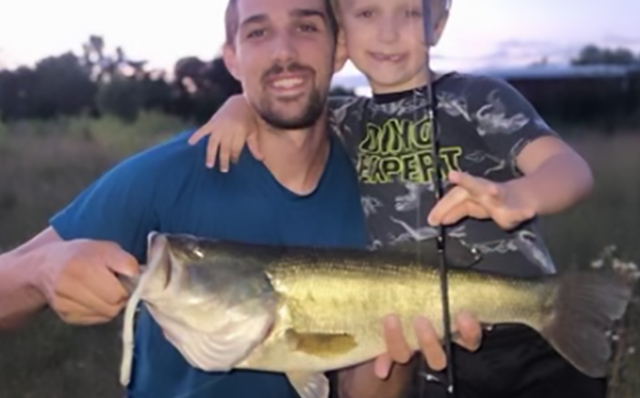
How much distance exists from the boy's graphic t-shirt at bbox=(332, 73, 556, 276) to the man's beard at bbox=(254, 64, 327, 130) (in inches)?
8.9

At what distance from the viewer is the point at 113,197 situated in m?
4.30

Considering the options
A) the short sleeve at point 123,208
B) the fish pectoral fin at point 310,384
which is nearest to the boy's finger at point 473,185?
the fish pectoral fin at point 310,384

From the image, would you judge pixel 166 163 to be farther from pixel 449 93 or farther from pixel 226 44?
pixel 449 93

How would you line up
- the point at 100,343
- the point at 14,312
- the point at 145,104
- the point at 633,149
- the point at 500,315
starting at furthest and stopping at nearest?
the point at 145,104, the point at 633,149, the point at 100,343, the point at 14,312, the point at 500,315

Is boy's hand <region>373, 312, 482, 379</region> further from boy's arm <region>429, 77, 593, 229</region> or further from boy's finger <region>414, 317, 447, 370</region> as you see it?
boy's arm <region>429, 77, 593, 229</region>

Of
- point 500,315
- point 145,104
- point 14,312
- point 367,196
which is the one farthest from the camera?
point 145,104

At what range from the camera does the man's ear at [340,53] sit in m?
4.86

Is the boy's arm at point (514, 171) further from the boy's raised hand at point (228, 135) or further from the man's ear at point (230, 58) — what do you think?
the man's ear at point (230, 58)

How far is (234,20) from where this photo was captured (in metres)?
Answer: 4.72

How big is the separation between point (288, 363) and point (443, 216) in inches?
25.1

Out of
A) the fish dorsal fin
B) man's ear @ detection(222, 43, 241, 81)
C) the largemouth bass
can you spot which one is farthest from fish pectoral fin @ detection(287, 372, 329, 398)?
man's ear @ detection(222, 43, 241, 81)

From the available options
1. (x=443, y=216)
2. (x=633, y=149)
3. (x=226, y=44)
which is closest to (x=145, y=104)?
(x=633, y=149)

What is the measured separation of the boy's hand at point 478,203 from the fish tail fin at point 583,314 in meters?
0.32

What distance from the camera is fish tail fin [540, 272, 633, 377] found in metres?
3.98
